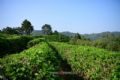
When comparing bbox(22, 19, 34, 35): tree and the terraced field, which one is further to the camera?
bbox(22, 19, 34, 35): tree

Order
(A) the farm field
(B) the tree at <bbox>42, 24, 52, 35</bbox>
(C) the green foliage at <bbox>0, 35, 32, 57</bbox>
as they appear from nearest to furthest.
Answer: (A) the farm field
(C) the green foliage at <bbox>0, 35, 32, 57</bbox>
(B) the tree at <bbox>42, 24, 52, 35</bbox>

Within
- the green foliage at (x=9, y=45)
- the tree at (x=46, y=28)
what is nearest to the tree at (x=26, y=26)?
the tree at (x=46, y=28)

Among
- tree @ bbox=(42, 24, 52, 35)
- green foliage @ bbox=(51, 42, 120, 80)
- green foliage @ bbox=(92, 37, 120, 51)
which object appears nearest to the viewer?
A: green foliage @ bbox=(51, 42, 120, 80)

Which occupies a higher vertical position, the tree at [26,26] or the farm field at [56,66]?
the tree at [26,26]

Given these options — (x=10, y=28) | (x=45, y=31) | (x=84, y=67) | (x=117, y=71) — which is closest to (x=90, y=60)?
(x=84, y=67)

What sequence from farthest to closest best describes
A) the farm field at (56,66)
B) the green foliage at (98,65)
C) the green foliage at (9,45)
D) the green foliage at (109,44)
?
the green foliage at (9,45) → the green foliage at (109,44) → the green foliage at (98,65) → the farm field at (56,66)

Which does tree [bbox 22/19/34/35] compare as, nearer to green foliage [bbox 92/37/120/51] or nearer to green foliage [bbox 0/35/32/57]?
green foliage [bbox 0/35/32/57]

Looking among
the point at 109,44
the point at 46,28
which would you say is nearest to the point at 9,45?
the point at 109,44

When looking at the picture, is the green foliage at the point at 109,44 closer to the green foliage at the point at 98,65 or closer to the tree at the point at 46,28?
the green foliage at the point at 98,65

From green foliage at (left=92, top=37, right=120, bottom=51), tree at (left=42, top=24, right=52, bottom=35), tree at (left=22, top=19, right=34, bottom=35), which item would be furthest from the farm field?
tree at (left=42, top=24, right=52, bottom=35)

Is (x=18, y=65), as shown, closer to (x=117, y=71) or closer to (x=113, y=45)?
(x=117, y=71)

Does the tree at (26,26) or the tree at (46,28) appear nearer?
the tree at (26,26)

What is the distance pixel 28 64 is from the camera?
25.5 ft

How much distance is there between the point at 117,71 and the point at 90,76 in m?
2.52
